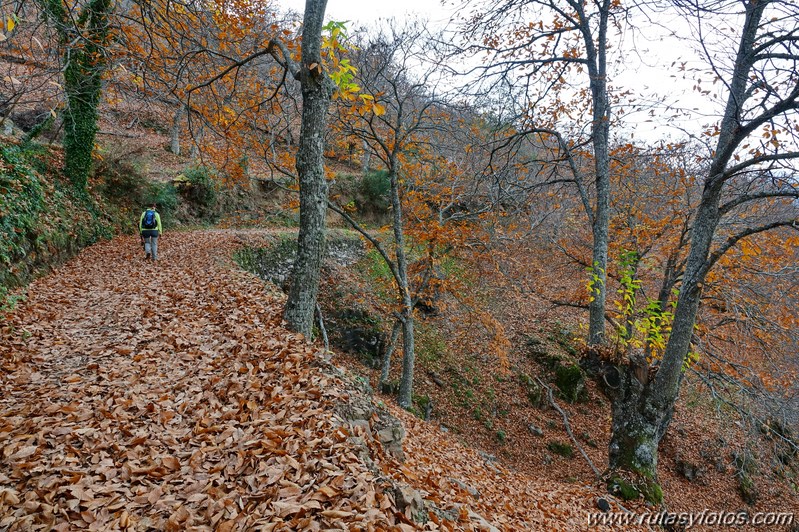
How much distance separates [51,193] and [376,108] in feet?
37.1

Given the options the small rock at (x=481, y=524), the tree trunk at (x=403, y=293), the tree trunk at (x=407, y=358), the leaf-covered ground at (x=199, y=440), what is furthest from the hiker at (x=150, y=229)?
the small rock at (x=481, y=524)

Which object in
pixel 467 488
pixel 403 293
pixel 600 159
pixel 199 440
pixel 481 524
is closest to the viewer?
pixel 481 524

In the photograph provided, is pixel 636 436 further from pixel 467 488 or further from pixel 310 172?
pixel 310 172

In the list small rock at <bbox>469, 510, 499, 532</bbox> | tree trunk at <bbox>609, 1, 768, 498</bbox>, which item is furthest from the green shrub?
small rock at <bbox>469, 510, 499, 532</bbox>

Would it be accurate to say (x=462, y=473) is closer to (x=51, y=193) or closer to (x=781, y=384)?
(x=781, y=384)

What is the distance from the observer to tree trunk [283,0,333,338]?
18.9ft

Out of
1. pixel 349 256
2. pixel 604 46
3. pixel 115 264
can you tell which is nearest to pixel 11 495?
pixel 115 264

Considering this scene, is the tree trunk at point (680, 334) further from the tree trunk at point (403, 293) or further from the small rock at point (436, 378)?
the small rock at point (436, 378)

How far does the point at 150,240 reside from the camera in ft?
35.4

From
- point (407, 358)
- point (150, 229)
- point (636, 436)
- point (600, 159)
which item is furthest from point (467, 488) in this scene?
point (150, 229)

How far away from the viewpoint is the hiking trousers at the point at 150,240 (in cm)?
1066

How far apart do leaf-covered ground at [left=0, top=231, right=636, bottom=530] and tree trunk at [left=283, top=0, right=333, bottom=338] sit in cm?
57

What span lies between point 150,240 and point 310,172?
744 centimetres

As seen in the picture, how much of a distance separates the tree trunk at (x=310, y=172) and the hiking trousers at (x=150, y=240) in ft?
22.3
